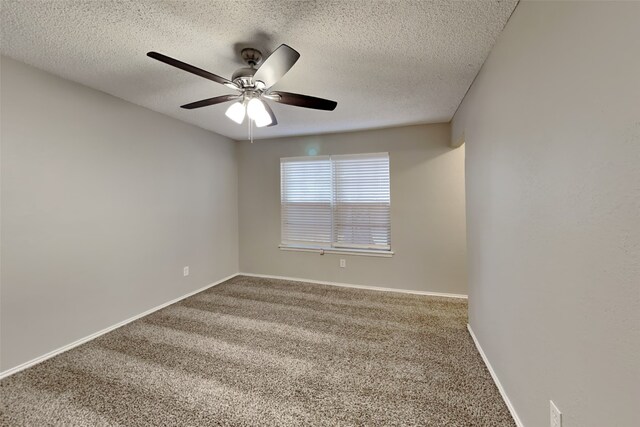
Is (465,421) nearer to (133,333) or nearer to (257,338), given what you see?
(257,338)

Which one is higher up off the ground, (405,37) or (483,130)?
(405,37)

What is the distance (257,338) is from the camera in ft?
8.21

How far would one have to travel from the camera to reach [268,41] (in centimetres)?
173

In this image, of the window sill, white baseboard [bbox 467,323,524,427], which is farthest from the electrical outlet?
the window sill

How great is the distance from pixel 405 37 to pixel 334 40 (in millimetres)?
461

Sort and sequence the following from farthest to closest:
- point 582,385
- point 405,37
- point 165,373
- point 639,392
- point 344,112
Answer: point 344,112
point 165,373
point 405,37
point 582,385
point 639,392

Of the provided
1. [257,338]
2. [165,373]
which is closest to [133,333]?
[165,373]

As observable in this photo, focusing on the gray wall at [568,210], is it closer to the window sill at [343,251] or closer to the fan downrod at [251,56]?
the fan downrod at [251,56]

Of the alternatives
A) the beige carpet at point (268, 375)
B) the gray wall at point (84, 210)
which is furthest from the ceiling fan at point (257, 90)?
the beige carpet at point (268, 375)

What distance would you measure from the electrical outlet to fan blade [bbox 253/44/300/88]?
2.07m

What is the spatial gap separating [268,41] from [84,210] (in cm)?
228

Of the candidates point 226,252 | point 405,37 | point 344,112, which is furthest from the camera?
point 226,252

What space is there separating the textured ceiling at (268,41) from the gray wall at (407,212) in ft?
3.53

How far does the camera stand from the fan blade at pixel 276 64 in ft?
4.61
